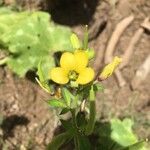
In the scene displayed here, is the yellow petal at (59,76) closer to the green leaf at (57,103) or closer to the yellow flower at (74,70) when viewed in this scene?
the yellow flower at (74,70)

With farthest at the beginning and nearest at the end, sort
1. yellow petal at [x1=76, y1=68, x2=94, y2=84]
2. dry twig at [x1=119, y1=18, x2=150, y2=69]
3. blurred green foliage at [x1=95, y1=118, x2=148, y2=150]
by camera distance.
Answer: dry twig at [x1=119, y1=18, x2=150, y2=69]
blurred green foliage at [x1=95, y1=118, x2=148, y2=150]
yellow petal at [x1=76, y1=68, x2=94, y2=84]

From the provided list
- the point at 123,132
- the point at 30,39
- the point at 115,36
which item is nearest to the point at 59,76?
the point at 123,132

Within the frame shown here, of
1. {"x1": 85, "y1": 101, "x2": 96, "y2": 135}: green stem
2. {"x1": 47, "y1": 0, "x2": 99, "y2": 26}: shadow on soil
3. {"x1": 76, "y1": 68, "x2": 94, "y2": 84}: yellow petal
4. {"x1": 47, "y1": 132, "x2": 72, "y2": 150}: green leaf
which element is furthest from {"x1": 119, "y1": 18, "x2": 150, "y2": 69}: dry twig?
{"x1": 76, "y1": 68, "x2": 94, "y2": 84}: yellow petal

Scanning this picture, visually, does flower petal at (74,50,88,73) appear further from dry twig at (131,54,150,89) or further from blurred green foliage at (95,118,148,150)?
dry twig at (131,54,150,89)

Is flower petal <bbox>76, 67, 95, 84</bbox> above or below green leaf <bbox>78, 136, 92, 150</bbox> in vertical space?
above

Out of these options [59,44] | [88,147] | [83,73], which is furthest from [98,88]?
[59,44]

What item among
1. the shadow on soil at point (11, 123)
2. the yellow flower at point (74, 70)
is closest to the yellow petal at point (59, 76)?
the yellow flower at point (74, 70)

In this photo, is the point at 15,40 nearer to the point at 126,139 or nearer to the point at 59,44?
the point at 59,44
